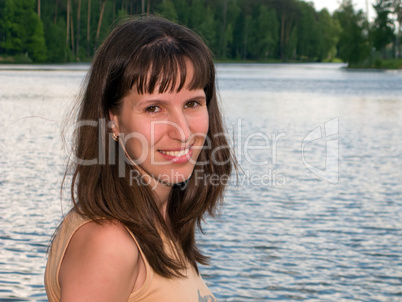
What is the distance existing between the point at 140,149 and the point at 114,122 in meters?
0.12

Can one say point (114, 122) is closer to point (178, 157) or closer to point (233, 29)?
point (178, 157)

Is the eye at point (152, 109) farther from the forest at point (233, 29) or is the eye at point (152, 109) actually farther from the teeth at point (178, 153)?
the forest at point (233, 29)

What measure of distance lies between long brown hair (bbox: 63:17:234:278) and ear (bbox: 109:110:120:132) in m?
0.01

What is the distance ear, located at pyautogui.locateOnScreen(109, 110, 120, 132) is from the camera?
6.74 ft

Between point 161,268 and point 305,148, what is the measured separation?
1695 cm

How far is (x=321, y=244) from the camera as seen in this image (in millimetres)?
9141

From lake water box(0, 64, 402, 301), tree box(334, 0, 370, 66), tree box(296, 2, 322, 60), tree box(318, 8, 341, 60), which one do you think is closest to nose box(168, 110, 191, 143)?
lake water box(0, 64, 402, 301)

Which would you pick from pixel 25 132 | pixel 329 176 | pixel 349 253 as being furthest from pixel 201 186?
pixel 25 132

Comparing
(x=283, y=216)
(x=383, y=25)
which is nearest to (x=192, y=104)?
(x=283, y=216)

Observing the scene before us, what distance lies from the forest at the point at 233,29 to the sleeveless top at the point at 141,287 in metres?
57.8

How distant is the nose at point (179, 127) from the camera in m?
1.98

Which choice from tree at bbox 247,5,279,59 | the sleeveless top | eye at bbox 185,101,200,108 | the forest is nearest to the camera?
the sleeveless top

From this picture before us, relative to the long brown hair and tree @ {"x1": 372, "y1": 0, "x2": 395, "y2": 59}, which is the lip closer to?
the long brown hair

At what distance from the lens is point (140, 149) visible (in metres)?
2.03
